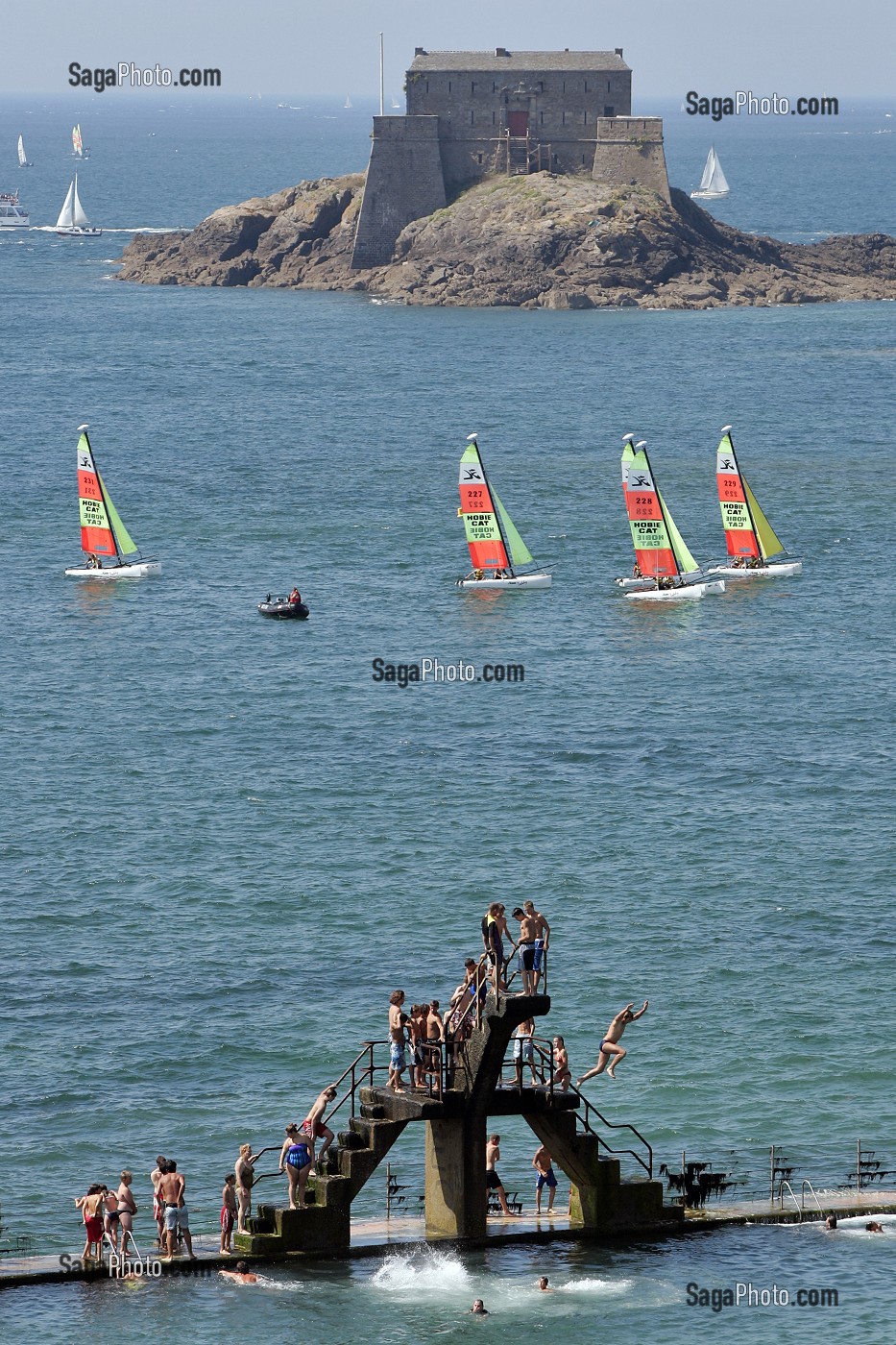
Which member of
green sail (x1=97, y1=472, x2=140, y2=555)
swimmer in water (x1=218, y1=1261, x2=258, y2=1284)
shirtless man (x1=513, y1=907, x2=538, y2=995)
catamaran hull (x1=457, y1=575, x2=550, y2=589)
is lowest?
swimmer in water (x1=218, y1=1261, x2=258, y2=1284)

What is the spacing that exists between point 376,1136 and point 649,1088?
12.7 meters

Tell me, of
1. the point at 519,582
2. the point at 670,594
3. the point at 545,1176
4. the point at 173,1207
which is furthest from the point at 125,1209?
the point at 519,582

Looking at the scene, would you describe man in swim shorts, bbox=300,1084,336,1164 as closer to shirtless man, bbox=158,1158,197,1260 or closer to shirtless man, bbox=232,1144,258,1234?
shirtless man, bbox=232,1144,258,1234

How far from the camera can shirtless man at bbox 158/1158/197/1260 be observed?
46.9 meters

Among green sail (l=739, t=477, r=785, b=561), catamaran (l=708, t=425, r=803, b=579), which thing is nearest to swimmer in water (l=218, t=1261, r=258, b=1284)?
catamaran (l=708, t=425, r=803, b=579)

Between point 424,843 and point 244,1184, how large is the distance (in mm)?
31439

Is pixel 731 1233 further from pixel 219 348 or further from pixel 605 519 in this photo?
pixel 219 348

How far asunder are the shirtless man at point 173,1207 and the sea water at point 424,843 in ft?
3.30

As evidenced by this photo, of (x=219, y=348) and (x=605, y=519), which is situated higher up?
(x=219, y=348)

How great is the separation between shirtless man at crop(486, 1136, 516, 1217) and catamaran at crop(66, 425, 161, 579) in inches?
2799

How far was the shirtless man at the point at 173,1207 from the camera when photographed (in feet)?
154

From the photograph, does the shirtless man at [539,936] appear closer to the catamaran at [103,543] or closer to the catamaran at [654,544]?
the catamaran at [654,544]

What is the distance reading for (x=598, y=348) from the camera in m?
196

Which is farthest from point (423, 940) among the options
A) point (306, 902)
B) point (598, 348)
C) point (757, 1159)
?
point (598, 348)
